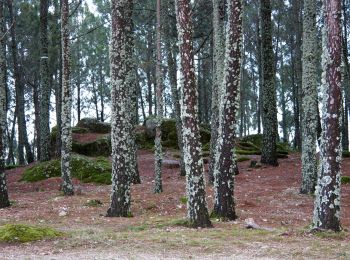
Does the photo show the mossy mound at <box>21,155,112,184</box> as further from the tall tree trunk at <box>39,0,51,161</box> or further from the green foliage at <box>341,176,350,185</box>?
the green foliage at <box>341,176,350,185</box>

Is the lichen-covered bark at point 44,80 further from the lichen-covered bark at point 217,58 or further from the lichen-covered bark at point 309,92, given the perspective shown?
the lichen-covered bark at point 309,92

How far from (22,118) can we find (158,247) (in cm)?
2137

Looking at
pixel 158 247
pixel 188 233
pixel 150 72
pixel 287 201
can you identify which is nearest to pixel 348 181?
pixel 287 201

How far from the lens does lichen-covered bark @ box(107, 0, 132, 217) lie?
945 cm

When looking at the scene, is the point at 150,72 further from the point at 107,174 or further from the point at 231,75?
the point at 231,75

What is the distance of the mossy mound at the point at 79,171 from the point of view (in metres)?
17.8

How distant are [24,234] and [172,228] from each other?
250cm

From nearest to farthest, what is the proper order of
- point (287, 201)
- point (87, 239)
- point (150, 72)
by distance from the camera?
point (87, 239) → point (287, 201) → point (150, 72)

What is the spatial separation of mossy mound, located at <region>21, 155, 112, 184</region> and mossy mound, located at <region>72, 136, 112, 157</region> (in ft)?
15.2

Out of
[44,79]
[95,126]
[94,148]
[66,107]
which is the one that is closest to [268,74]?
[66,107]

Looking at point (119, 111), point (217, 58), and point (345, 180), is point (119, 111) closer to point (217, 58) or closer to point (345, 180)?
point (217, 58)

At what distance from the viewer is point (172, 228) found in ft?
26.1

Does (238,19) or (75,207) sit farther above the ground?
(238,19)

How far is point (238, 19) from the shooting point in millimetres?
8328
